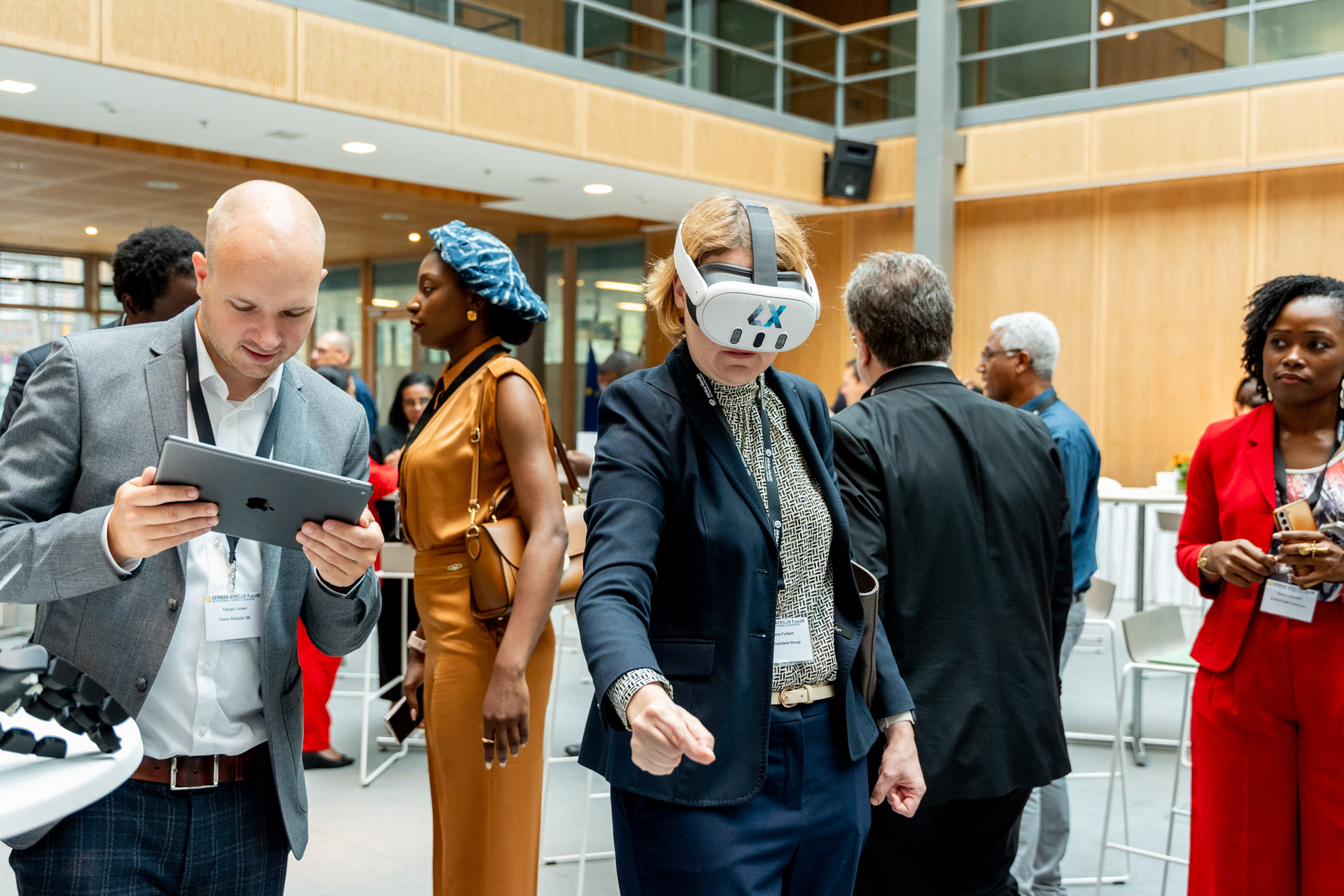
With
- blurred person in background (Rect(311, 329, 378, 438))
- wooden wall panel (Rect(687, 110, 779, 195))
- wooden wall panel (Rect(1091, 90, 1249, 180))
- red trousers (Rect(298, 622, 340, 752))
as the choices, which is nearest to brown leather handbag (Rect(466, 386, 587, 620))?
red trousers (Rect(298, 622, 340, 752))

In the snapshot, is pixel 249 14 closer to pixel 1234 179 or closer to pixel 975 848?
pixel 975 848

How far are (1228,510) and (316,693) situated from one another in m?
3.39

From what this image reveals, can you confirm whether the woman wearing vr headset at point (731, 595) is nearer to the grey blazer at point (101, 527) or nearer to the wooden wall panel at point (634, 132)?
the grey blazer at point (101, 527)

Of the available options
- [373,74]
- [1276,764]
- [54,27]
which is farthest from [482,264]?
[373,74]

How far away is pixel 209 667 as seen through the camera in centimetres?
151

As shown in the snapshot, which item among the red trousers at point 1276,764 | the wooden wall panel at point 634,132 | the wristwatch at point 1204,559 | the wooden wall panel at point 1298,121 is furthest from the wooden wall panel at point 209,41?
the wooden wall panel at point 1298,121

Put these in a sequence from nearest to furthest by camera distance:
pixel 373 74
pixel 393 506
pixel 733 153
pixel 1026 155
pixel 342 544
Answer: pixel 342 544
pixel 393 506
pixel 373 74
pixel 733 153
pixel 1026 155

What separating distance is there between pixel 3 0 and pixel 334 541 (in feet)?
20.2

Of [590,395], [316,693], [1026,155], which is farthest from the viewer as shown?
[590,395]

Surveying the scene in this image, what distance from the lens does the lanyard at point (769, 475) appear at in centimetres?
153

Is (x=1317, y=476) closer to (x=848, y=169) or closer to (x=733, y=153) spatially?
(x=733, y=153)

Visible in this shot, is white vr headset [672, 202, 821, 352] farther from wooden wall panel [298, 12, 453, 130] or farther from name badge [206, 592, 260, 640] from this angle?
wooden wall panel [298, 12, 453, 130]

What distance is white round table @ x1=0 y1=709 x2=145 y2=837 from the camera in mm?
1024

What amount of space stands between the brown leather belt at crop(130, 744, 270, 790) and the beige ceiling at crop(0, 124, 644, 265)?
6.89 metres
